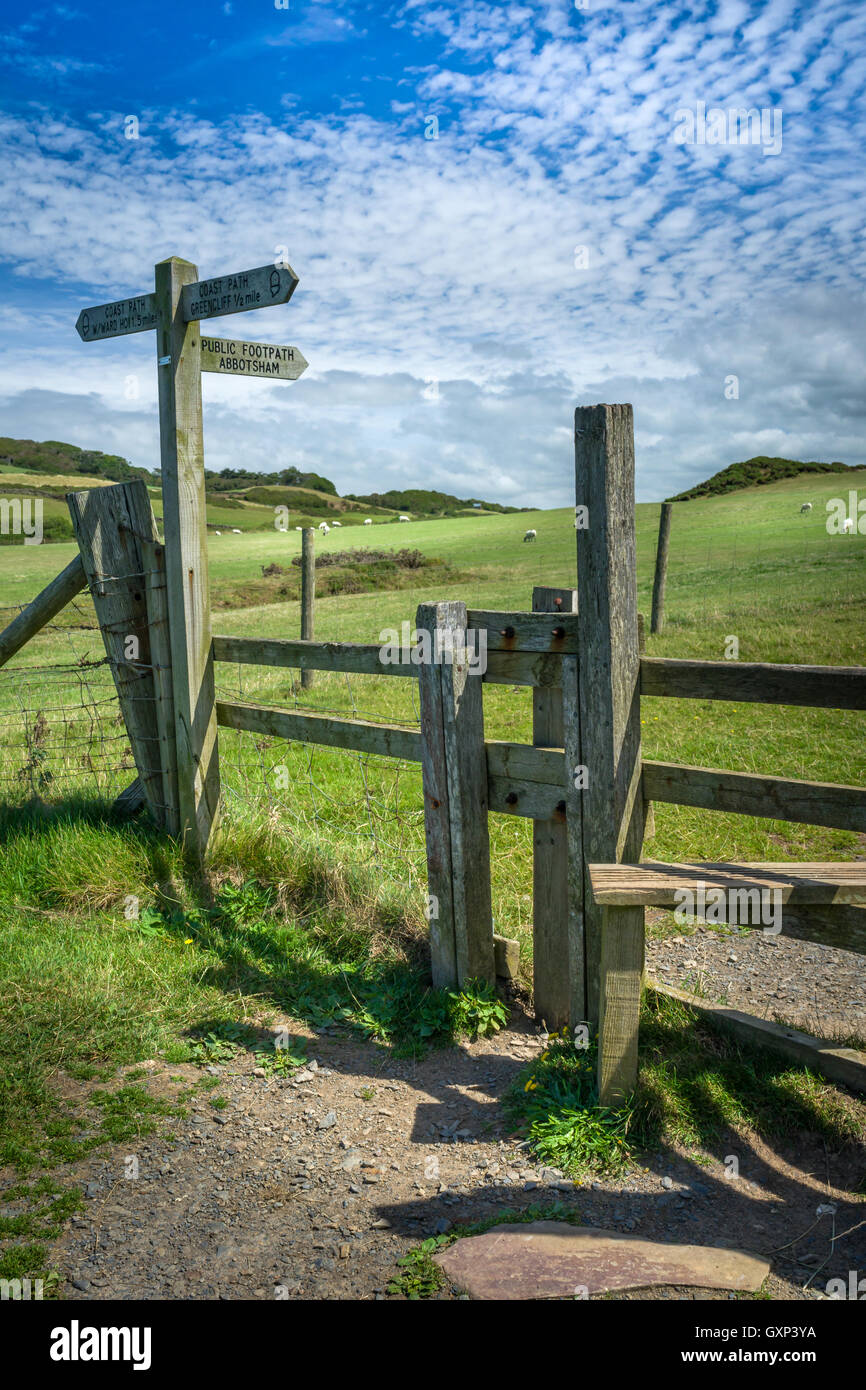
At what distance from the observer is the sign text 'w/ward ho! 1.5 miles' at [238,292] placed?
4891 millimetres

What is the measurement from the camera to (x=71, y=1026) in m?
4.18

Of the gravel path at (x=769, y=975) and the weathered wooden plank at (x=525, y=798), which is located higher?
the weathered wooden plank at (x=525, y=798)

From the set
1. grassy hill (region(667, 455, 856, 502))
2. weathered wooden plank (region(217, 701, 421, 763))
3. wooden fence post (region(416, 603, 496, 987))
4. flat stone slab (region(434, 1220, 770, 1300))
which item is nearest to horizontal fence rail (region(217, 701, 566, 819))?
weathered wooden plank (region(217, 701, 421, 763))

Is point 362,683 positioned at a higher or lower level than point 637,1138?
higher

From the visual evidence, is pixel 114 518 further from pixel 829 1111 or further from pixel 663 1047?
pixel 829 1111

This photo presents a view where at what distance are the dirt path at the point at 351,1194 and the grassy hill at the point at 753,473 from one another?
69253 millimetres

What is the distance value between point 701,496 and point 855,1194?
7137 cm

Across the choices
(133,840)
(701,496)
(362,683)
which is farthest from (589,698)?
(701,496)

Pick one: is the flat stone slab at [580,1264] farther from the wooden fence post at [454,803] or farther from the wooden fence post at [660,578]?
the wooden fence post at [660,578]

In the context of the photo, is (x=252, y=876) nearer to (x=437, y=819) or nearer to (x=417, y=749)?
(x=417, y=749)

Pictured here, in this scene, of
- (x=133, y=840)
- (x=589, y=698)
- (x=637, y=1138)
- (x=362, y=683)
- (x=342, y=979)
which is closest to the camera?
(x=637, y=1138)

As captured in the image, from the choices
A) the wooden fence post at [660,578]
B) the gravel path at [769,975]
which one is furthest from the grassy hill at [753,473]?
the gravel path at [769,975]

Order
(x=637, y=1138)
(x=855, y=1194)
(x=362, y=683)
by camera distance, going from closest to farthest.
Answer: (x=855, y=1194) < (x=637, y=1138) < (x=362, y=683)

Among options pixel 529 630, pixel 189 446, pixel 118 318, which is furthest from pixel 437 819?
pixel 118 318
